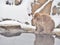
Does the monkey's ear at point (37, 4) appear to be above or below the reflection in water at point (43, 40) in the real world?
above

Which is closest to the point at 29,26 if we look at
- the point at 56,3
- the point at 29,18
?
the point at 29,18

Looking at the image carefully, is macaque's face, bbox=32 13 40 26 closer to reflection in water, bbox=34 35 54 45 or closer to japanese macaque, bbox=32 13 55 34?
japanese macaque, bbox=32 13 55 34

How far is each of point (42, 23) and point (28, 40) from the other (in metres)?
0.20

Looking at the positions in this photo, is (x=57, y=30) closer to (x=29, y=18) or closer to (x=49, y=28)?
(x=49, y=28)

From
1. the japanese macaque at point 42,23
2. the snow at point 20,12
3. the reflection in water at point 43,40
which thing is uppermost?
the snow at point 20,12

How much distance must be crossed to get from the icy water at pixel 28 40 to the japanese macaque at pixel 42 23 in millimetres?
56

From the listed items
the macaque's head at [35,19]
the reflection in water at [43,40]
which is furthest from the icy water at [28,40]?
the macaque's head at [35,19]

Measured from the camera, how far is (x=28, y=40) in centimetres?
131

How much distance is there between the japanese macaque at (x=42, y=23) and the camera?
129 cm

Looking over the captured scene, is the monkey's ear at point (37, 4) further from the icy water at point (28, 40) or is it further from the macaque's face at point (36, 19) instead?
the icy water at point (28, 40)

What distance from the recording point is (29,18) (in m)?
1.29

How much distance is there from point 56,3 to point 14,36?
1.61ft

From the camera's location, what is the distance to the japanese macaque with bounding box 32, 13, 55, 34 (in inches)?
50.9

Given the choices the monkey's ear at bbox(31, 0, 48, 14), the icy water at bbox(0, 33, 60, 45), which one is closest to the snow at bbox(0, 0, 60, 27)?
the monkey's ear at bbox(31, 0, 48, 14)
